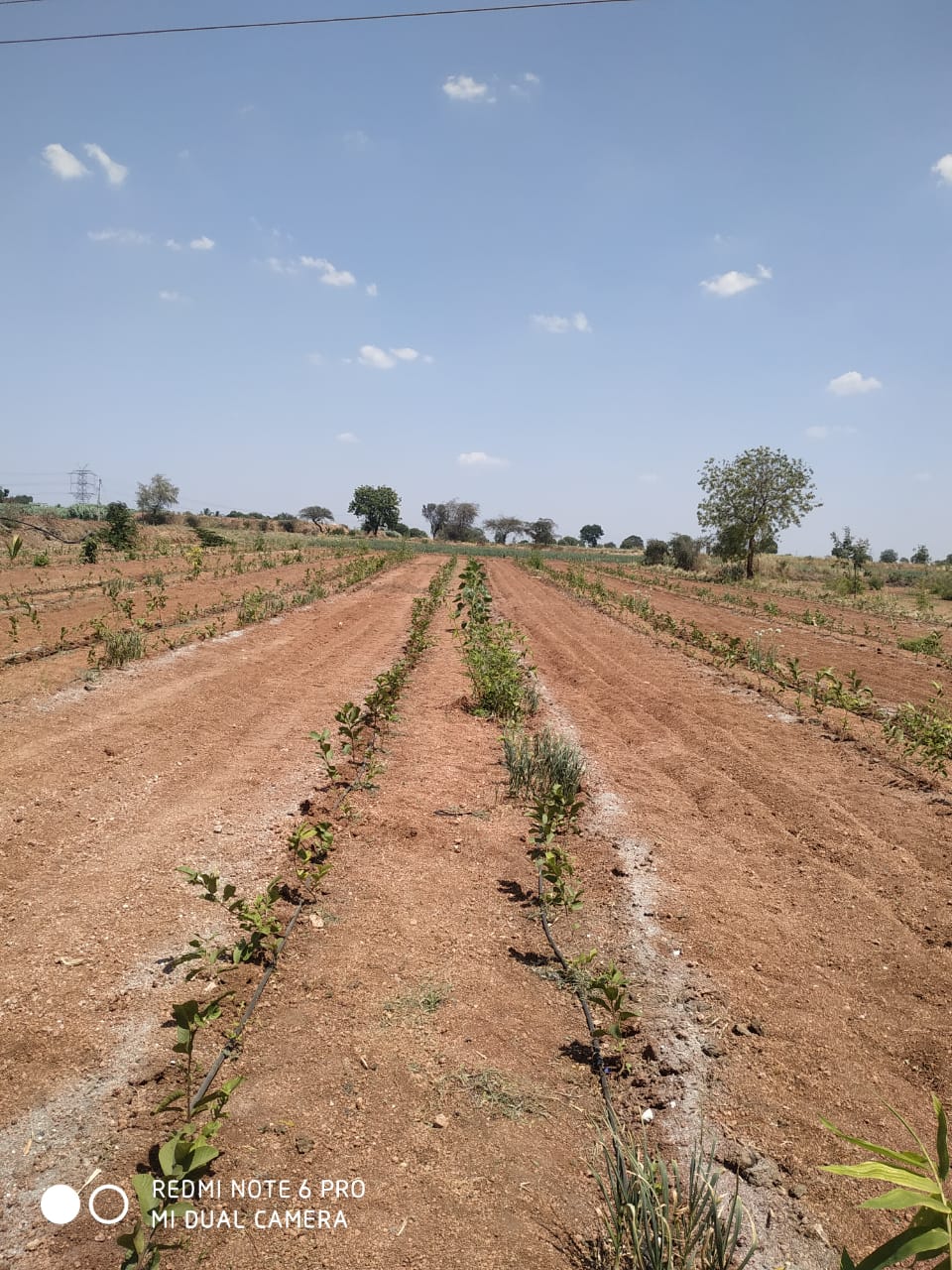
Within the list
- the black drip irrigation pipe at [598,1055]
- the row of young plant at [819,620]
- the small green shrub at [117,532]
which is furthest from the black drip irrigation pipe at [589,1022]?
the small green shrub at [117,532]

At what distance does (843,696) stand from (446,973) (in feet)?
22.6

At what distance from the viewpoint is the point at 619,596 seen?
22844mm

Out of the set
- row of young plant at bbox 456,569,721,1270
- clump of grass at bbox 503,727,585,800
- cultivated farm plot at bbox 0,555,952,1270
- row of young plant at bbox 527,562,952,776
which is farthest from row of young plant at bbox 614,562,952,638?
clump of grass at bbox 503,727,585,800

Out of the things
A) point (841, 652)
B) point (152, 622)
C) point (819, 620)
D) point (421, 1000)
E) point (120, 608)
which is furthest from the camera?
point (819, 620)

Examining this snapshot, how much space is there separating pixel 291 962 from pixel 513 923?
1.26 metres

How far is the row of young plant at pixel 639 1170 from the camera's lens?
95cm

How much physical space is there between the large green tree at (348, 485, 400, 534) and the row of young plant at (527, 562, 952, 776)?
82.0m

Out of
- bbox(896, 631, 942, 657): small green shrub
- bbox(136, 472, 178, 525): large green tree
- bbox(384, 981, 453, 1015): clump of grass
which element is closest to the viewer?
bbox(384, 981, 453, 1015): clump of grass

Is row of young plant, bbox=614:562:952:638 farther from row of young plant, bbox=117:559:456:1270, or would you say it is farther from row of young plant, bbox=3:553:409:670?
row of young plant, bbox=117:559:456:1270

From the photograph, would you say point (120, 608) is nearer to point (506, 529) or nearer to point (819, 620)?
point (819, 620)

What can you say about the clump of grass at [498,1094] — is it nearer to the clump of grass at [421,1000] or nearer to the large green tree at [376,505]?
the clump of grass at [421,1000]

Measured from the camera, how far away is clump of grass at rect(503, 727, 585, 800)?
5887mm

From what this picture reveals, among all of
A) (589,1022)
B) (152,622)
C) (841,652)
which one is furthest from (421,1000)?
(841,652)

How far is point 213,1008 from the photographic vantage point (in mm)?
2871
